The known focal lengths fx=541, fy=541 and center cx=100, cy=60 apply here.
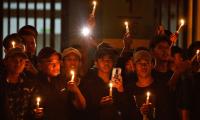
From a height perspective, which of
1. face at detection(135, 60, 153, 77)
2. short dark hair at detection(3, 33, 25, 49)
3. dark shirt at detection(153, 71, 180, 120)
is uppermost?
short dark hair at detection(3, 33, 25, 49)

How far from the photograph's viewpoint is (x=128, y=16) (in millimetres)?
10281

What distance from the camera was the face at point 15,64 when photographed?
19.9ft

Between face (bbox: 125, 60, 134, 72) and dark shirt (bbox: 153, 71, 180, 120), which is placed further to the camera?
face (bbox: 125, 60, 134, 72)

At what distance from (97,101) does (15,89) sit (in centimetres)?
106

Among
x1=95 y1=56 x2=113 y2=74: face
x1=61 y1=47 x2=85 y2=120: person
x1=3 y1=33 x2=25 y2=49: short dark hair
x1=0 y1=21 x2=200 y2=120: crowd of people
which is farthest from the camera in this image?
x1=3 y1=33 x2=25 y2=49: short dark hair

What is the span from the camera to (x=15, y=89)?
596 cm

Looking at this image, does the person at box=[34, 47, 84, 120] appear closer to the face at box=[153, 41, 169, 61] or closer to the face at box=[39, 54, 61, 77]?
the face at box=[39, 54, 61, 77]

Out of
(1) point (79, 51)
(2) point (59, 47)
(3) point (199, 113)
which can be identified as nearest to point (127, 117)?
(3) point (199, 113)

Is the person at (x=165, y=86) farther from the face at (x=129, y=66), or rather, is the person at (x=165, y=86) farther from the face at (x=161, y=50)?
the face at (x=129, y=66)

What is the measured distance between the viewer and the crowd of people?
6.01 m

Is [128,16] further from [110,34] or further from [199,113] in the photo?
[199,113]

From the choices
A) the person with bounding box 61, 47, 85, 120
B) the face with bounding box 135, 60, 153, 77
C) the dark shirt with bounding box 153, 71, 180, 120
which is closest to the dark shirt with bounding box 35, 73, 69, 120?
the person with bounding box 61, 47, 85, 120

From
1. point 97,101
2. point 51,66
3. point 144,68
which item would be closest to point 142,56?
point 144,68

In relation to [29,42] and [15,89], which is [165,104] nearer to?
[15,89]
